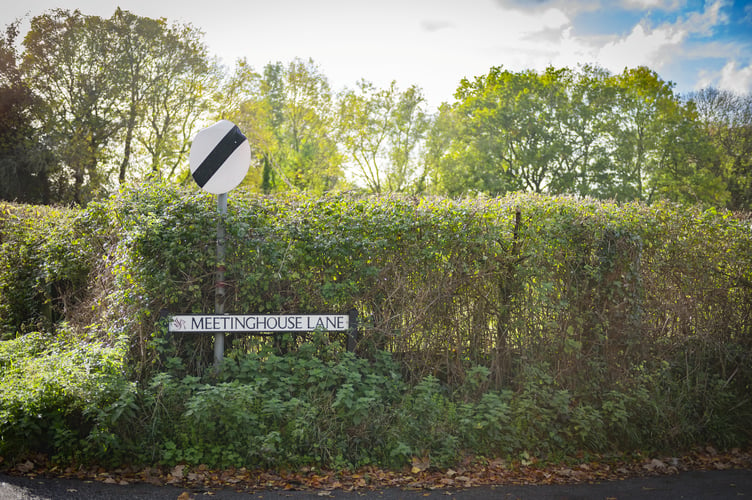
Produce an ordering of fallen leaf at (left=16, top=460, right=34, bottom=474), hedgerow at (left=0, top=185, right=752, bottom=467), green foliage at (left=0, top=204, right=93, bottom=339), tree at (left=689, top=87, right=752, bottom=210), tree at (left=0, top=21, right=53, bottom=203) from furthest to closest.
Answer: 1. tree at (left=689, top=87, right=752, bottom=210)
2. tree at (left=0, top=21, right=53, bottom=203)
3. green foliage at (left=0, top=204, right=93, bottom=339)
4. hedgerow at (left=0, top=185, right=752, bottom=467)
5. fallen leaf at (left=16, top=460, right=34, bottom=474)

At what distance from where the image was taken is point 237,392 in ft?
17.5

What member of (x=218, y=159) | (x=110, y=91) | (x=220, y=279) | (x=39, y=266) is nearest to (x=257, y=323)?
(x=220, y=279)

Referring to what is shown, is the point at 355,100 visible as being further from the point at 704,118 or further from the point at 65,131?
the point at 704,118

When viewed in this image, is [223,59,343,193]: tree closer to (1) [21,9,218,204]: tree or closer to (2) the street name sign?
(1) [21,9,218,204]: tree

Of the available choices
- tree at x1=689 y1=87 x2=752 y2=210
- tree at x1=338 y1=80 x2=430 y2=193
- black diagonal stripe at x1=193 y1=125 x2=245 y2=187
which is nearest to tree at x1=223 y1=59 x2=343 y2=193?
tree at x1=338 y1=80 x2=430 y2=193

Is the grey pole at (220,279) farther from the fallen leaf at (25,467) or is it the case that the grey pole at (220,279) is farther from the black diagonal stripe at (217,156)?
the fallen leaf at (25,467)

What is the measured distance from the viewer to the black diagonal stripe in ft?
19.4

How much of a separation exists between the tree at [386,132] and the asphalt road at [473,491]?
36973 mm

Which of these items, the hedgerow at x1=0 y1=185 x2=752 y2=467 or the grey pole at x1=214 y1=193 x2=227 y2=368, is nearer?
the hedgerow at x1=0 y1=185 x2=752 y2=467

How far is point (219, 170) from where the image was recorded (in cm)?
595

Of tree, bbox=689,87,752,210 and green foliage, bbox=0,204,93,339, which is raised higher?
tree, bbox=689,87,752,210

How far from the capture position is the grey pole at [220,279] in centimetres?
596

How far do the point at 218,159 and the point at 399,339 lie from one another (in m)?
2.79

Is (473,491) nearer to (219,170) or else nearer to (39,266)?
(219,170)
